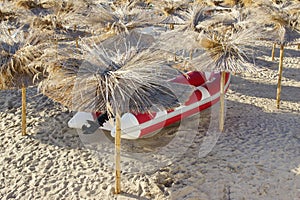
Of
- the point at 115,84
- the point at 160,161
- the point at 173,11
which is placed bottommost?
the point at 160,161

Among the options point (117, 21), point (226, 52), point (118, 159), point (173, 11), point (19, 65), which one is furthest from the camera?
point (173, 11)

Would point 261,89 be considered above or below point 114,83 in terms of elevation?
below

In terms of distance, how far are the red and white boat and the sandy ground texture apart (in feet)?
0.78

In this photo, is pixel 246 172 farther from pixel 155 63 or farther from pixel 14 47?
pixel 14 47

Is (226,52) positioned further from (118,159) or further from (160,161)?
(118,159)

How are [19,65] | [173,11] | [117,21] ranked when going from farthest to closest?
[173,11] < [117,21] < [19,65]

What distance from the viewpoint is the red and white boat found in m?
6.61

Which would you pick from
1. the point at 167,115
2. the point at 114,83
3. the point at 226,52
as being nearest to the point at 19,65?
the point at 114,83

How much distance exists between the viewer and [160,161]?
6.23m

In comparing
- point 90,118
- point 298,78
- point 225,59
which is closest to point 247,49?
point 225,59

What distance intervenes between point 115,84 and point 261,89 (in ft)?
21.6

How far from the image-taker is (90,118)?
23.0 ft

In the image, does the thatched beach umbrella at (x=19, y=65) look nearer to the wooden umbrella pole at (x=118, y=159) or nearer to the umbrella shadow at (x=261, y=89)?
the wooden umbrella pole at (x=118, y=159)

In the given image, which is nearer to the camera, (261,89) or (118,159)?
(118,159)
